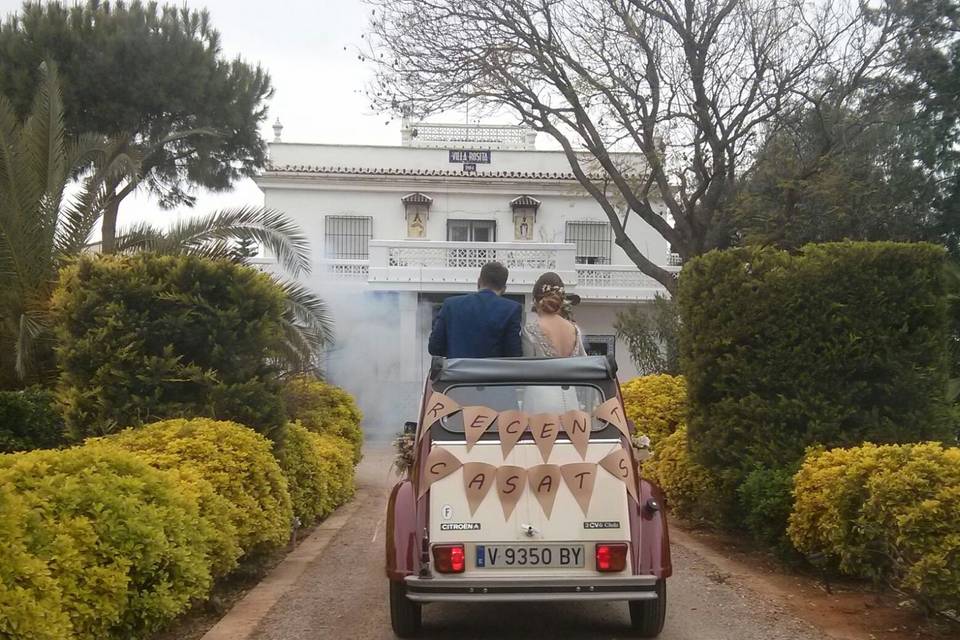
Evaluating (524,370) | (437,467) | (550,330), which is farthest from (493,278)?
(437,467)

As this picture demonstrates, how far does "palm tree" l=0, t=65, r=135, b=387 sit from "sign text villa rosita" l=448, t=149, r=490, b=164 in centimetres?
1443

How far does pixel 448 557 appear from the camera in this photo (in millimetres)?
5367

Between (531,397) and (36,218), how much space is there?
26.0ft

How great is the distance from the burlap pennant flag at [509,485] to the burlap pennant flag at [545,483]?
5 cm

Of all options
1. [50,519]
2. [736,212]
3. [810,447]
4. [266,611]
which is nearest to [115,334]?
[266,611]

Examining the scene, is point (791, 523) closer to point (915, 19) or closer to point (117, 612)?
point (117, 612)

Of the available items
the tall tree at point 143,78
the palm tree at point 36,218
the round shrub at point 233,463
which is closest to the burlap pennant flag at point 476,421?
the round shrub at point 233,463

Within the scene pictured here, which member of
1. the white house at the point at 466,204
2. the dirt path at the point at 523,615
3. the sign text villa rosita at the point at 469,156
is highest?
the sign text villa rosita at the point at 469,156

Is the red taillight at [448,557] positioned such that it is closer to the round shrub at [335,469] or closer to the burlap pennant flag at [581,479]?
the burlap pennant flag at [581,479]

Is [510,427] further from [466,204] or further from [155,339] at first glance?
[466,204]

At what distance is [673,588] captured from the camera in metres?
7.20

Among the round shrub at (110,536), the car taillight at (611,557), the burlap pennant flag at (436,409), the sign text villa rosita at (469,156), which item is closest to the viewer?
the round shrub at (110,536)

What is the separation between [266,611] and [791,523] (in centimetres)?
374

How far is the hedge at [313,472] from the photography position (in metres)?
9.07
